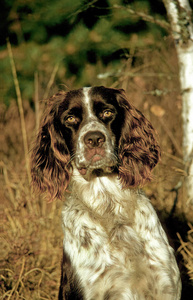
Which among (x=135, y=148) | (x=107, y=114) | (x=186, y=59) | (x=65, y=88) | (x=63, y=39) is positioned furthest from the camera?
(x=63, y=39)

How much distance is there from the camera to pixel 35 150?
3109 mm

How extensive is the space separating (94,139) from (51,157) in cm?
47

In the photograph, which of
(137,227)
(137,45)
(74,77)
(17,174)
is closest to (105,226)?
(137,227)

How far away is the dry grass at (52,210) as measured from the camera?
3.54 m

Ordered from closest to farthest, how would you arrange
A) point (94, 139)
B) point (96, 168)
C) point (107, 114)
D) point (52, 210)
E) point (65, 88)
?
point (94, 139)
point (96, 168)
point (107, 114)
point (52, 210)
point (65, 88)

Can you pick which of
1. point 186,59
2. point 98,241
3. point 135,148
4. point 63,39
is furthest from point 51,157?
point 63,39

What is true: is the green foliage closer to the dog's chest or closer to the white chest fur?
the white chest fur

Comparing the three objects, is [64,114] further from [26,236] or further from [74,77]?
[74,77]

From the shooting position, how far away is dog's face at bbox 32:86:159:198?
2806mm

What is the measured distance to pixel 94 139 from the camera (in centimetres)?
266

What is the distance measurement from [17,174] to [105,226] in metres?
2.14

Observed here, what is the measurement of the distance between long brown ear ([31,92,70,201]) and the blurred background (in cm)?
56

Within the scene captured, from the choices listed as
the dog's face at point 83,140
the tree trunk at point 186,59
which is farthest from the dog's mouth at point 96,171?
the tree trunk at point 186,59

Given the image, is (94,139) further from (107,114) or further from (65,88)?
(65,88)
